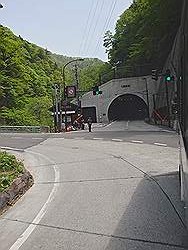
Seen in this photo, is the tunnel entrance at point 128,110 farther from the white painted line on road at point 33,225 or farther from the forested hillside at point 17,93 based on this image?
the white painted line on road at point 33,225

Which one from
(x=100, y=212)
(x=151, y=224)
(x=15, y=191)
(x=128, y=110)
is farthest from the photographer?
(x=128, y=110)

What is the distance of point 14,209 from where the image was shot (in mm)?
9578

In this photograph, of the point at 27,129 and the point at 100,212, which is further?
the point at 27,129

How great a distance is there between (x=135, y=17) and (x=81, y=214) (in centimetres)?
8755

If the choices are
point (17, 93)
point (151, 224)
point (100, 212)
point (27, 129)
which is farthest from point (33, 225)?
point (17, 93)

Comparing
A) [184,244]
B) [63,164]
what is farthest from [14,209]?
[63,164]

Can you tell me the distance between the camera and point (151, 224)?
23.9ft

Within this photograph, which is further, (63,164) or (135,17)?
(135,17)

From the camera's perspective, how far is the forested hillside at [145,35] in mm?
56469

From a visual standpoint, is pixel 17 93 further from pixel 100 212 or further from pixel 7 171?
pixel 100 212

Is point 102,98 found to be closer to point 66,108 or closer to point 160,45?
point 160,45

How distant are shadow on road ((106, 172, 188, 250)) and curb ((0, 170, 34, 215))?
2.86 m

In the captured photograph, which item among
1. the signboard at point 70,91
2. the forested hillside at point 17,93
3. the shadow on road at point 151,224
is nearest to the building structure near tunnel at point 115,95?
the forested hillside at point 17,93

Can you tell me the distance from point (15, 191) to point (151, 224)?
4607mm
